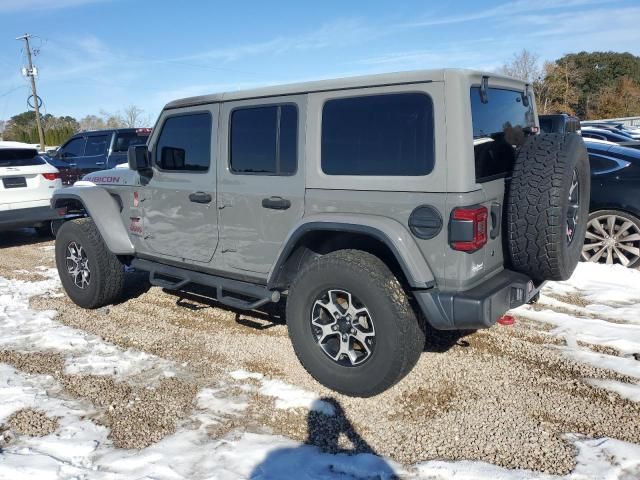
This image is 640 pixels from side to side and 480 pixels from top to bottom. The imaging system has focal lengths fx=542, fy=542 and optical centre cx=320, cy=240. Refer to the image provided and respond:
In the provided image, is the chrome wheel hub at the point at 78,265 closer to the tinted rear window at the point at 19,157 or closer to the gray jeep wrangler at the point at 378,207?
the gray jeep wrangler at the point at 378,207

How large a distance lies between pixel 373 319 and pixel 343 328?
271 millimetres

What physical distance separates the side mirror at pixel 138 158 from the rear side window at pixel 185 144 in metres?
0.10

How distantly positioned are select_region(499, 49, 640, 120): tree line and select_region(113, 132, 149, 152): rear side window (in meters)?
38.3

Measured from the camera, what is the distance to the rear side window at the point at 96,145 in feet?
36.6

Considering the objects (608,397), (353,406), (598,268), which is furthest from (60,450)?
(598,268)

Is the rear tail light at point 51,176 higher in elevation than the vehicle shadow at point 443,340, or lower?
higher

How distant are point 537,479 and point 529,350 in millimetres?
1656

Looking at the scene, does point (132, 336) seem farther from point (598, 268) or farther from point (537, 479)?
point (598, 268)

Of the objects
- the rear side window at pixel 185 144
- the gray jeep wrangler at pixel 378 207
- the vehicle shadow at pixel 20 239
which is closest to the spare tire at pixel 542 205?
the gray jeep wrangler at pixel 378 207

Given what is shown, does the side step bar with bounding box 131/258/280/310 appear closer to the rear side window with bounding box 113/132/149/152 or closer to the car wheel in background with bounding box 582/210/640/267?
the car wheel in background with bounding box 582/210/640/267

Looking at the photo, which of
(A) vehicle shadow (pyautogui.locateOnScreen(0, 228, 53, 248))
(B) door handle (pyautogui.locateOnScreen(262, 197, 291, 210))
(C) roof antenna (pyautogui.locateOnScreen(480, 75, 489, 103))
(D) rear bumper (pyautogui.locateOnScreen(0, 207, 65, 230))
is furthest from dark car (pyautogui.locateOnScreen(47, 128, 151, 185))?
(C) roof antenna (pyautogui.locateOnScreen(480, 75, 489, 103))

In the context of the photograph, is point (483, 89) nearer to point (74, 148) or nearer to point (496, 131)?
point (496, 131)

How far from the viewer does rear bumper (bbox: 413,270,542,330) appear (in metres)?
3.04

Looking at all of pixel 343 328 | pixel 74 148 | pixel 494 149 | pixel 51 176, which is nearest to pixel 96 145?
pixel 74 148
